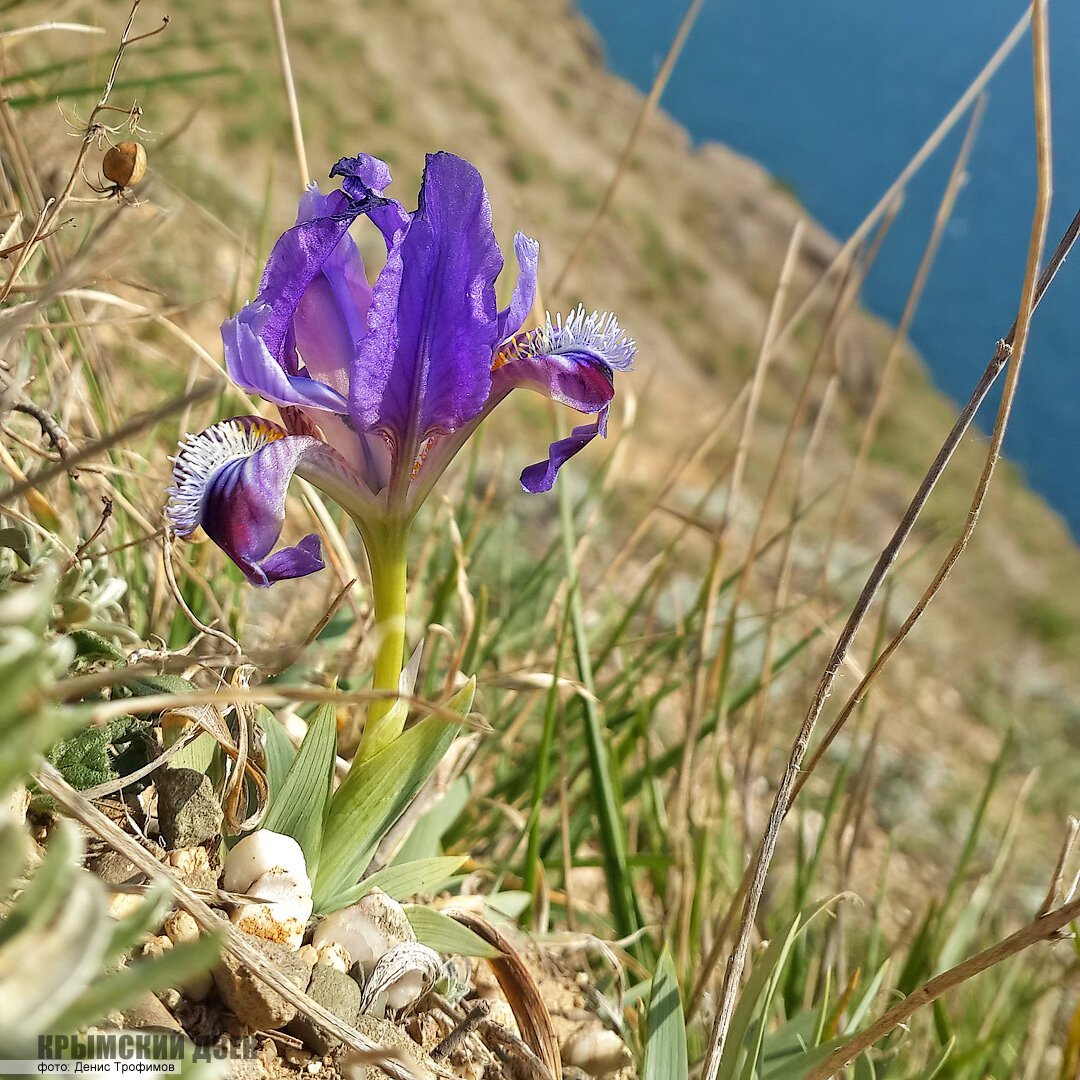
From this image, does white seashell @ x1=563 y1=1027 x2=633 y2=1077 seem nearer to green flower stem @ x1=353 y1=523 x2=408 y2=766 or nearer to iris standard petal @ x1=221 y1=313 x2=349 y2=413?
green flower stem @ x1=353 y1=523 x2=408 y2=766

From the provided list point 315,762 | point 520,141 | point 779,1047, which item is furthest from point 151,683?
point 520,141

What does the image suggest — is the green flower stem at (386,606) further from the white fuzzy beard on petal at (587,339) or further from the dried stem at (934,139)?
the dried stem at (934,139)

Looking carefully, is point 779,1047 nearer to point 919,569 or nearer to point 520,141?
point 919,569

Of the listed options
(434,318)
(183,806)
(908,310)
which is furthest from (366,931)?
(908,310)

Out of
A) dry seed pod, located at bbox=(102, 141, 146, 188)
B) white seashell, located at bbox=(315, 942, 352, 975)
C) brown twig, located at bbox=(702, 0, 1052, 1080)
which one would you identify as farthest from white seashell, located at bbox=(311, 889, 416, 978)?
dry seed pod, located at bbox=(102, 141, 146, 188)

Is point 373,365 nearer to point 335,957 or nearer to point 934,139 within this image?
point 335,957
